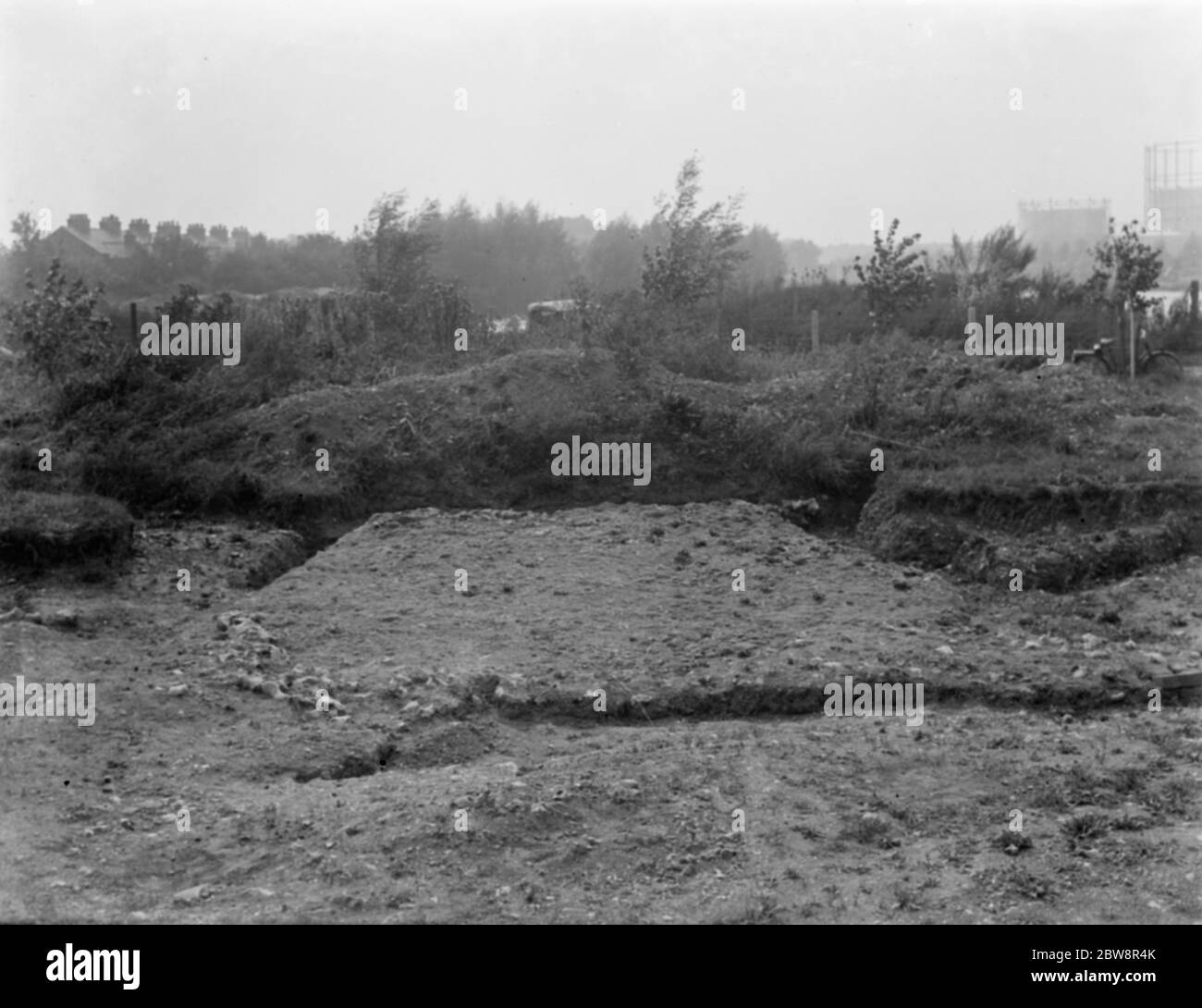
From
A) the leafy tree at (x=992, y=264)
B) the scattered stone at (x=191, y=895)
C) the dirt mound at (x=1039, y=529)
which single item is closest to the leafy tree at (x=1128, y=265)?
the leafy tree at (x=992, y=264)

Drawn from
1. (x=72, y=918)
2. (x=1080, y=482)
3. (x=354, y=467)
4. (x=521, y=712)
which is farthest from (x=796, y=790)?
(x=354, y=467)

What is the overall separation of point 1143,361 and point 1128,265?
254 centimetres

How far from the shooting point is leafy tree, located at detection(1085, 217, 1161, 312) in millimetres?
17250

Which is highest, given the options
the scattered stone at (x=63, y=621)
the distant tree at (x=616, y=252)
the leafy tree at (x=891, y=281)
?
the distant tree at (x=616, y=252)

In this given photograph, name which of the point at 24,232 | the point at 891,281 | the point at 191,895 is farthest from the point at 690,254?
the point at 191,895

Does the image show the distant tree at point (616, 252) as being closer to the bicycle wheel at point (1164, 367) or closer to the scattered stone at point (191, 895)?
the bicycle wheel at point (1164, 367)

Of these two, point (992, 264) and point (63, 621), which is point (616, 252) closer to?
point (992, 264)

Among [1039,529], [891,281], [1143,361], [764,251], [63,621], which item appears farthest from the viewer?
[764,251]

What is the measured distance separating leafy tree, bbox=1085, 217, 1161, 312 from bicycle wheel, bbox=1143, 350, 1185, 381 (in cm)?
153

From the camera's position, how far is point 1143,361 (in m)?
15.2

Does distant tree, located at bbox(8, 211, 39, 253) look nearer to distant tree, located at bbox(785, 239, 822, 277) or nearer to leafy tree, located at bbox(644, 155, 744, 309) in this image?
leafy tree, located at bbox(644, 155, 744, 309)

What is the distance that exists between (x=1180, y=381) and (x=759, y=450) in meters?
6.59

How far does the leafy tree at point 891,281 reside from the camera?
17.2 m
